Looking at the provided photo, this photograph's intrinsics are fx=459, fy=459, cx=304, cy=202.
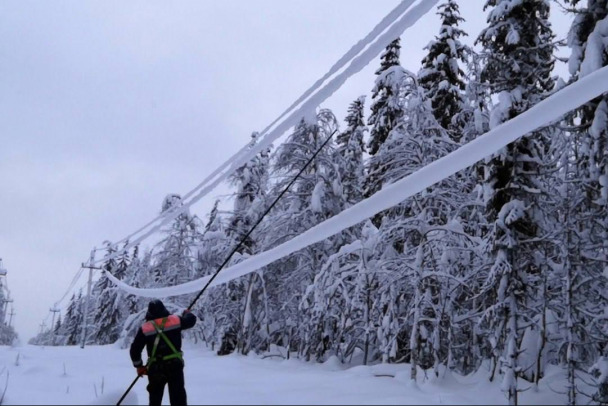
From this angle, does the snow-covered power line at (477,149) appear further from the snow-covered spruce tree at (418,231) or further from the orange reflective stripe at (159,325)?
the snow-covered spruce tree at (418,231)

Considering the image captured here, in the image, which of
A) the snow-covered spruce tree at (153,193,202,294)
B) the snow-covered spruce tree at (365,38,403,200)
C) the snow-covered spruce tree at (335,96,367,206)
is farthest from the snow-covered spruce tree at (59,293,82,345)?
the snow-covered spruce tree at (365,38,403,200)

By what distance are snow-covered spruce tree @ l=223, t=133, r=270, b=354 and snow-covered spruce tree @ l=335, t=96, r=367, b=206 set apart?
3.66 meters

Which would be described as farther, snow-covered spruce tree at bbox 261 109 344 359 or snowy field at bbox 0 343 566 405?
snow-covered spruce tree at bbox 261 109 344 359

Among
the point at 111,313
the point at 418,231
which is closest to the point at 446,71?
the point at 418,231

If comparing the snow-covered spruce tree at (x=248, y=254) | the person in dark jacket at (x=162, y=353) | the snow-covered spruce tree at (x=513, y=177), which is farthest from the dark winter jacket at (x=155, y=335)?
the snow-covered spruce tree at (x=248, y=254)

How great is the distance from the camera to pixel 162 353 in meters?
5.47

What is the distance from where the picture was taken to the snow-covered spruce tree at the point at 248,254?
779 inches

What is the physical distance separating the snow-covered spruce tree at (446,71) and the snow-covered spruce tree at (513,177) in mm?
7973

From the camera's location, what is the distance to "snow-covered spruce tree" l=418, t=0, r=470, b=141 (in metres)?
19.8

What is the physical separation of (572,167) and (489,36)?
381 centimetres

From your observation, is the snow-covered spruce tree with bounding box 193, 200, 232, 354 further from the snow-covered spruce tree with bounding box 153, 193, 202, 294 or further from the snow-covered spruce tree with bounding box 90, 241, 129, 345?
the snow-covered spruce tree with bounding box 90, 241, 129, 345

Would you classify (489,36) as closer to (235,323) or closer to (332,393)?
(332,393)

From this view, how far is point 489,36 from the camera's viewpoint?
1125 centimetres

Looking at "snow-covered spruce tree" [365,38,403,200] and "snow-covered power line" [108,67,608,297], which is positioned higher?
"snow-covered spruce tree" [365,38,403,200]
